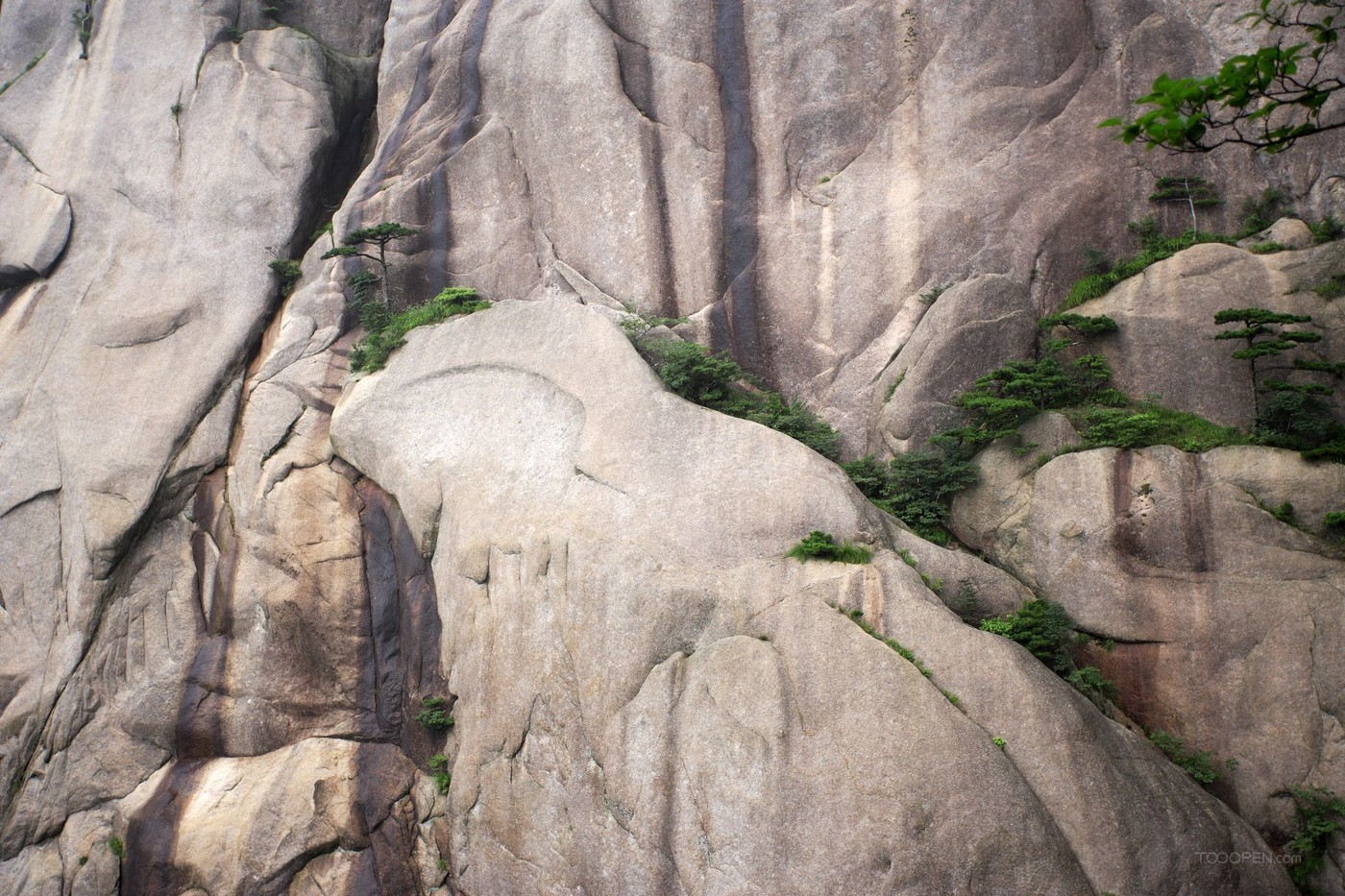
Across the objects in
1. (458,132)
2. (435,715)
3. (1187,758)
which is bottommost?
(1187,758)

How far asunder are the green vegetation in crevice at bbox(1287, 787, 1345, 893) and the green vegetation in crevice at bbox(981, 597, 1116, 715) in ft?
8.61

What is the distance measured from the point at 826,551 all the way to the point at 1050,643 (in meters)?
3.63

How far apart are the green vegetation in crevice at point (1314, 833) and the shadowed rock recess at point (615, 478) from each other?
18 cm

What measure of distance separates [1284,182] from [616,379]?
1288 centimetres

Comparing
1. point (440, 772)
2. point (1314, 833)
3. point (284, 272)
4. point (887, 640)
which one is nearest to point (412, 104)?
point (284, 272)

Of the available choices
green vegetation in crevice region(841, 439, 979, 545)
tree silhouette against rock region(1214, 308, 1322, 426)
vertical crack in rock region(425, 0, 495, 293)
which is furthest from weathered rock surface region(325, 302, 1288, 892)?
tree silhouette against rock region(1214, 308, 1322, 426)

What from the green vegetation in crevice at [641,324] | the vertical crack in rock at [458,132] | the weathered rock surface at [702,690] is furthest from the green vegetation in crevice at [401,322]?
the green vegetation in crevice at [641,324]

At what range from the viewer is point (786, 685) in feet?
40.1

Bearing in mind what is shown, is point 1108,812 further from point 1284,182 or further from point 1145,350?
point 1284,182

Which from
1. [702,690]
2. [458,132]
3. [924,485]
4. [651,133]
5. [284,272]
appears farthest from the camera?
[458,132]

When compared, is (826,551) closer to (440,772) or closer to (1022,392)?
(1022,392)

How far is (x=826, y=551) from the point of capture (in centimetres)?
1330

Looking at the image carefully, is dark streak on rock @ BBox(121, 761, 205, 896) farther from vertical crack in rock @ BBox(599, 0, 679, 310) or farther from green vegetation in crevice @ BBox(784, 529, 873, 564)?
vertical crack in rock @ BBox(599, 0, 679, 310)

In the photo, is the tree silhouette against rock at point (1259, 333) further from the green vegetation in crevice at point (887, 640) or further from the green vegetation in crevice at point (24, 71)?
the green vegetation in crevice at point (24, 71)
